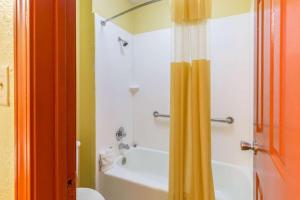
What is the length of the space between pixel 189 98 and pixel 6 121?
3.75 ft

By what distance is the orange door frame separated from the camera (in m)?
0.45

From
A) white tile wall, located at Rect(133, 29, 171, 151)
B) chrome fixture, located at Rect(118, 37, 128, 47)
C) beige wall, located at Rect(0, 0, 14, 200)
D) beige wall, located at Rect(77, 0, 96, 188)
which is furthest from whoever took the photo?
white tile wall, located at Rect(133, 29, 171, 151)

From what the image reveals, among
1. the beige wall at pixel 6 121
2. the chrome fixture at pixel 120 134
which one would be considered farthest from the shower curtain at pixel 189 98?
the beige wall at pixel 6 121

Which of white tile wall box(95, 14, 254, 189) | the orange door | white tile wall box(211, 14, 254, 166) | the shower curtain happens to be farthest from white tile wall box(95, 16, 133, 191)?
the orange door

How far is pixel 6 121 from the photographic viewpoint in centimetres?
53

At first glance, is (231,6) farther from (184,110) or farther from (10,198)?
(10,198)

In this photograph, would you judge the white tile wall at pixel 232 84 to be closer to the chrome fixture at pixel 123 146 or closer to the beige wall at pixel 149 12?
the beige wall at pixel 149 12

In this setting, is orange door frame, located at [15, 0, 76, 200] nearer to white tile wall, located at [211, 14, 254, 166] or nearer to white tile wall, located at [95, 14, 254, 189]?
white tile wall, located at [95, 14, 254, 189]

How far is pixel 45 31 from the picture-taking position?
1.54ft

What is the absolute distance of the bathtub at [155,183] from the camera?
62.4 inches

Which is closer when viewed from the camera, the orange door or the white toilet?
the orange door

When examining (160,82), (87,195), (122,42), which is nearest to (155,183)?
(87,195)

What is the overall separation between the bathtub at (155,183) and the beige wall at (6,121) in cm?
124

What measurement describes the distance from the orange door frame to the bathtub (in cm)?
123
